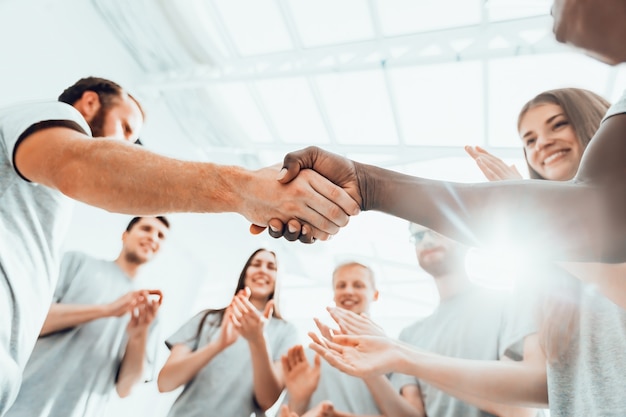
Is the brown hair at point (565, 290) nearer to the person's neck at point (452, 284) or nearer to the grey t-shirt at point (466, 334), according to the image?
the grey t-shirt at point (466, 334)

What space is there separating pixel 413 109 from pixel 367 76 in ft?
2.28

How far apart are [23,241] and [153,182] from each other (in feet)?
1.34

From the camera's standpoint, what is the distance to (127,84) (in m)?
5.30

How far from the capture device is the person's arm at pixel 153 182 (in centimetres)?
109

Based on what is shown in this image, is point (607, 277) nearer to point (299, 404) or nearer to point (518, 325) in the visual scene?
point (518, 325)

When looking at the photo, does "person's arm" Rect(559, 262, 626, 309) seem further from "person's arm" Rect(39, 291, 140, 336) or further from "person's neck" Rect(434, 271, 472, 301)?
"person's arm" Rect(39, 291, 140, 336)

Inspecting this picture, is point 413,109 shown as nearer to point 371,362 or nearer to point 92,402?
point 371,362

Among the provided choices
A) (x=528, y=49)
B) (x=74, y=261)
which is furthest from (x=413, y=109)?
(x=74, y=261)

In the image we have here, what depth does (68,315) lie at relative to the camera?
1.91 m

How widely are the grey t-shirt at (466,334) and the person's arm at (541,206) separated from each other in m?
0.63

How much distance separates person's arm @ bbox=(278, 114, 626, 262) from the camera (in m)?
0.84

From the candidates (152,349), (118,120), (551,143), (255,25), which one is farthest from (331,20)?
(152,349)

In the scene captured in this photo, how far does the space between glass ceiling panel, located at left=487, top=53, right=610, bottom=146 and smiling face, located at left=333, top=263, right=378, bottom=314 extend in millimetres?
2805

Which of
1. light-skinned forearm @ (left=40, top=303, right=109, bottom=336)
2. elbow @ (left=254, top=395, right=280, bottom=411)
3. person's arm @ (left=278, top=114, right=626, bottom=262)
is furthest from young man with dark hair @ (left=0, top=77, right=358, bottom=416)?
elbow @ (left=254, top=395, right=280, bottom=411)
